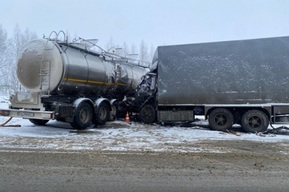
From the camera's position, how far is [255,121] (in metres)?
10.9

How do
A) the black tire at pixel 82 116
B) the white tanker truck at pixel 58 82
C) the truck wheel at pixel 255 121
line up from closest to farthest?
the white tanker truck at pixel 58 82, the black tire at pixel 82 116, the truck wheel at pixel 255 121

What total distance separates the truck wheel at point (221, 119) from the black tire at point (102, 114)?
481 centimetres

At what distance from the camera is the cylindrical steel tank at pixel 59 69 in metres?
10.0

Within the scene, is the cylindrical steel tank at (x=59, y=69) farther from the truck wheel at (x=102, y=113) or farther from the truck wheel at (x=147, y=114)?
the truck wheel at (x=147, y=114)

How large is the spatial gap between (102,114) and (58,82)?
3.27m

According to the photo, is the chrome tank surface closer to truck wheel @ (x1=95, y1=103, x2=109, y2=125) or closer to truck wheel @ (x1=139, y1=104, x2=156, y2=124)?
truck wheel @ (x1=95, y1=103, x2=109, y2=125)

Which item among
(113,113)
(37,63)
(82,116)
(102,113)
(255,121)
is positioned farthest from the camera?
(113,113)

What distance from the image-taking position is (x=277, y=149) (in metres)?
7.33

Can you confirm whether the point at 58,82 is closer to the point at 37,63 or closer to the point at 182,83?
the point at 37,63

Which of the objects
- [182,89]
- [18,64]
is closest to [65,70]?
[18,64]

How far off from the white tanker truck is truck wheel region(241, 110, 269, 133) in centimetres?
622

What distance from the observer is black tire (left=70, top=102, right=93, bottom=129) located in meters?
10.6

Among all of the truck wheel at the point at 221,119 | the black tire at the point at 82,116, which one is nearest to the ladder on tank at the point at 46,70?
the black tire at the point at 82,116

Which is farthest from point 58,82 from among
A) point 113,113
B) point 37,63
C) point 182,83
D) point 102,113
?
point 182,83
